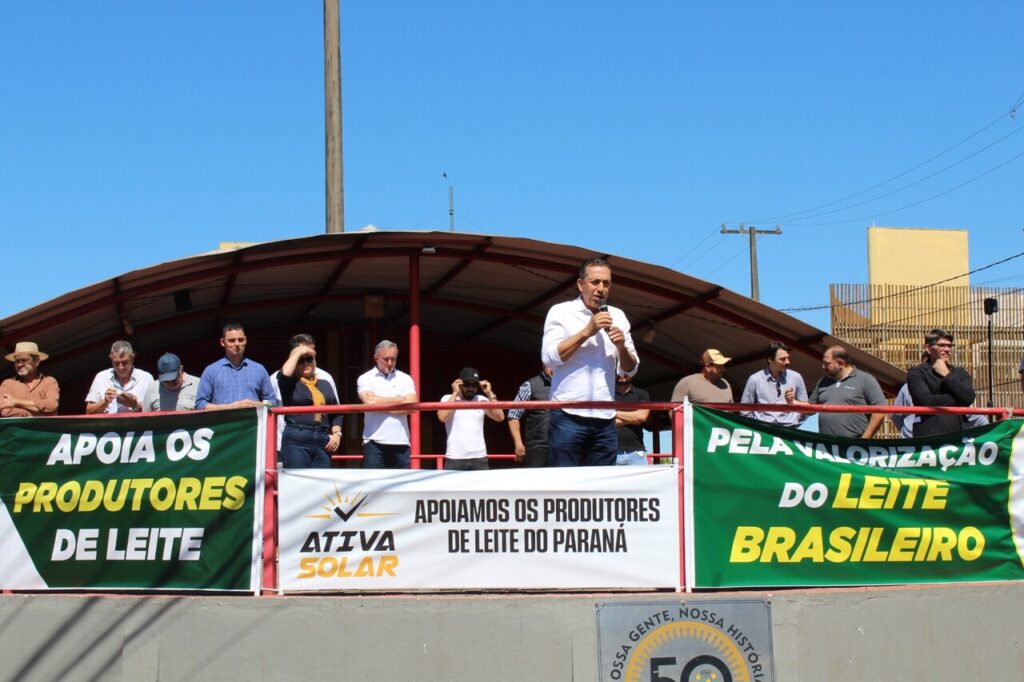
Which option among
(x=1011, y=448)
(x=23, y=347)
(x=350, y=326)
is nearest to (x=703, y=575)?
(x=1011, y=448)

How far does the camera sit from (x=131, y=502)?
7.48 meters

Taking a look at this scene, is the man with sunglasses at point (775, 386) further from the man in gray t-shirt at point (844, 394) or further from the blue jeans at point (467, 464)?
the blue jeans at point (467, 464)

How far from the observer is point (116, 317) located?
14312mm

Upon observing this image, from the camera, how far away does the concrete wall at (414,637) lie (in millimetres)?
6961

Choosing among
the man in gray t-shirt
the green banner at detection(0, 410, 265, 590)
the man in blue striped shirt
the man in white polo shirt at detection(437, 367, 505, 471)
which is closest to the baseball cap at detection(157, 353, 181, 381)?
the man in blue striped shirt

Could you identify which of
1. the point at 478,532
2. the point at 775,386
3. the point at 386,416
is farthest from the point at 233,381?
the point at 775,386

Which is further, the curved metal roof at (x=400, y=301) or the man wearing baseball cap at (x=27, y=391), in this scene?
the curved metal roof at (x=400, y=301)

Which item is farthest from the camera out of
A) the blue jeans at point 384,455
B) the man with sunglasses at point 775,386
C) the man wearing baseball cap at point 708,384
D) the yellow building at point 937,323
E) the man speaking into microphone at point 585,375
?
the yellow building at point 937,323

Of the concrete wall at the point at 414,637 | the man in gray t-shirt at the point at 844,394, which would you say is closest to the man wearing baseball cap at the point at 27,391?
the concrete wall at the point at 414,637

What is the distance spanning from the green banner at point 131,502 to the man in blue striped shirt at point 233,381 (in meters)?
1.10

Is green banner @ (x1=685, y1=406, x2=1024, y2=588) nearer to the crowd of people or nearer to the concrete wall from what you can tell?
the concrete wall

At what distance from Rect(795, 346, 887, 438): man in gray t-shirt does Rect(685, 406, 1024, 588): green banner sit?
185 centimetres

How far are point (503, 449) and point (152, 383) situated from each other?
1044 cm

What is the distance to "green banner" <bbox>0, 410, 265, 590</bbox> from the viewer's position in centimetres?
727
